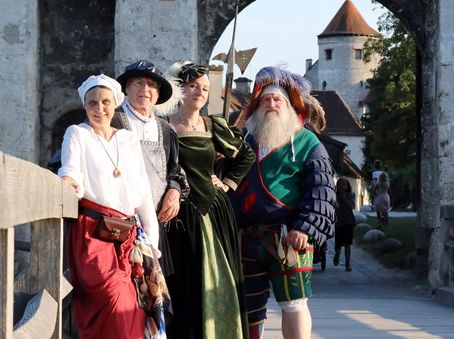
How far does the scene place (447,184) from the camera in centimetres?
1230

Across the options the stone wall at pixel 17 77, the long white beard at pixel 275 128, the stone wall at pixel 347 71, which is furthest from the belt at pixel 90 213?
the stone wall at pixel 347 71

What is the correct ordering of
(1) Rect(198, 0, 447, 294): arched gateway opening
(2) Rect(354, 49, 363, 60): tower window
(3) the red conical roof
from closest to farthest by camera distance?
(1) Rect(198, 0, 447, 294): arched gateway opening < (2) Rect(354, 49, 363, 60): tower window < (3) the red conical roof

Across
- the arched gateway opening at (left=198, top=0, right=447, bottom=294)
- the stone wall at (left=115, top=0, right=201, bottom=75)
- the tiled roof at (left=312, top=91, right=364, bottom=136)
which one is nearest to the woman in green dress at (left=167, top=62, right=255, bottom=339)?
the stone wall at (left=115, top=0, right=201, bottom=75)

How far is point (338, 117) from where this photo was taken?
256ft

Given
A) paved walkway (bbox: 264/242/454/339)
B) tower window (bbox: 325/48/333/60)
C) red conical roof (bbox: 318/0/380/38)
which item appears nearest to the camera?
paved walkway (bbox: 264/242/454/339)

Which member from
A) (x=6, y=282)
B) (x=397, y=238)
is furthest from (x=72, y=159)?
(x=397, y=238)

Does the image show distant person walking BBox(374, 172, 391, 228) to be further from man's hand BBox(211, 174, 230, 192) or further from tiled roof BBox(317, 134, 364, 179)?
man's hand BBox(211, 174, 230, 192)

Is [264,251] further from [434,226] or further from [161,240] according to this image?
[434,226]

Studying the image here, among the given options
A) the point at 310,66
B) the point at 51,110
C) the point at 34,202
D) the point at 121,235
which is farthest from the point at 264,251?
the point at 310,66

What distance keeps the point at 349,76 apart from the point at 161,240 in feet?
269

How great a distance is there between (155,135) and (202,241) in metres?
0.55

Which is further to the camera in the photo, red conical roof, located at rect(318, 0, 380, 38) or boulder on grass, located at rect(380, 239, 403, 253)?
red conical roof, located at rect(318, 0, 380, 38)

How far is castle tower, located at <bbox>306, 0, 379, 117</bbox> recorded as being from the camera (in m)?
86.0

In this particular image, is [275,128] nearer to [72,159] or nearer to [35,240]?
[72,159]
